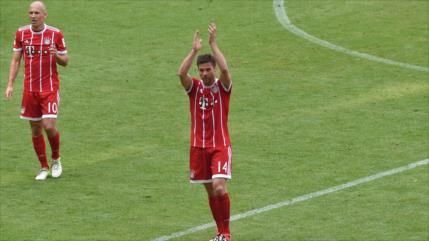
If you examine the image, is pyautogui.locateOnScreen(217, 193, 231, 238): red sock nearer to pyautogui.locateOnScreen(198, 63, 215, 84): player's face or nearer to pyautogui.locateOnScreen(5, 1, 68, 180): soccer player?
pyautogui.locateOnScreen(198, 63, 215, 84): player's face

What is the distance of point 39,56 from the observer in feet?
58.7

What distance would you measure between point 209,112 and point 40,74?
406 cm

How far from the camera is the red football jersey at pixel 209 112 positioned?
14.6 m

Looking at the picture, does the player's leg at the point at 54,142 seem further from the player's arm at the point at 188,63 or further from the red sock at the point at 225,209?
the red sock at the point at 225,209

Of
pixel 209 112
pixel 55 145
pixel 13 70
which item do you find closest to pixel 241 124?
pixel 55 145

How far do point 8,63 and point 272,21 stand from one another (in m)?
5.97

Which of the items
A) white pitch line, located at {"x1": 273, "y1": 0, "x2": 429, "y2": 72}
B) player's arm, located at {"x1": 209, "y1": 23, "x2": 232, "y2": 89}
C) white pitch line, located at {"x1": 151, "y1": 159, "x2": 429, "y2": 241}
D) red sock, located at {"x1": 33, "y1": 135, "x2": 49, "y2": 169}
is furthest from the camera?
white pitch line, located at {"x1": 273, "y1": 0, "x2": 429, "y2": 72}

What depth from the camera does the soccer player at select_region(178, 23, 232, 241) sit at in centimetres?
1459

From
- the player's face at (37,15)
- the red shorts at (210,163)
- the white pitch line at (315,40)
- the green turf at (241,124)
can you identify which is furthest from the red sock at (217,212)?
the white pitch line at (315,40)

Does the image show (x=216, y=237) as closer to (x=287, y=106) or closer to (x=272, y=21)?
(x=287, y=106)

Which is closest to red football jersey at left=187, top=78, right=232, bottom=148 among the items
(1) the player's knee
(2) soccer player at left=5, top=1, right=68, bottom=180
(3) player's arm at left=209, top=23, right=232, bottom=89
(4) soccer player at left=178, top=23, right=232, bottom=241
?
(4) soccer player at left=178, top=23, right=232, bottom=241

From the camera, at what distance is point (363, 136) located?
19594mm

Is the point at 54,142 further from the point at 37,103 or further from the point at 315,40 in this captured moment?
the point at 315,40

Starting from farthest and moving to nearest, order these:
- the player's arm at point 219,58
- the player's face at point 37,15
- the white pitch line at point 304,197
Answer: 1. the player's face at point 37,15
2. the white pitch line at point 304,197
3. the player's arm at point 219,58
